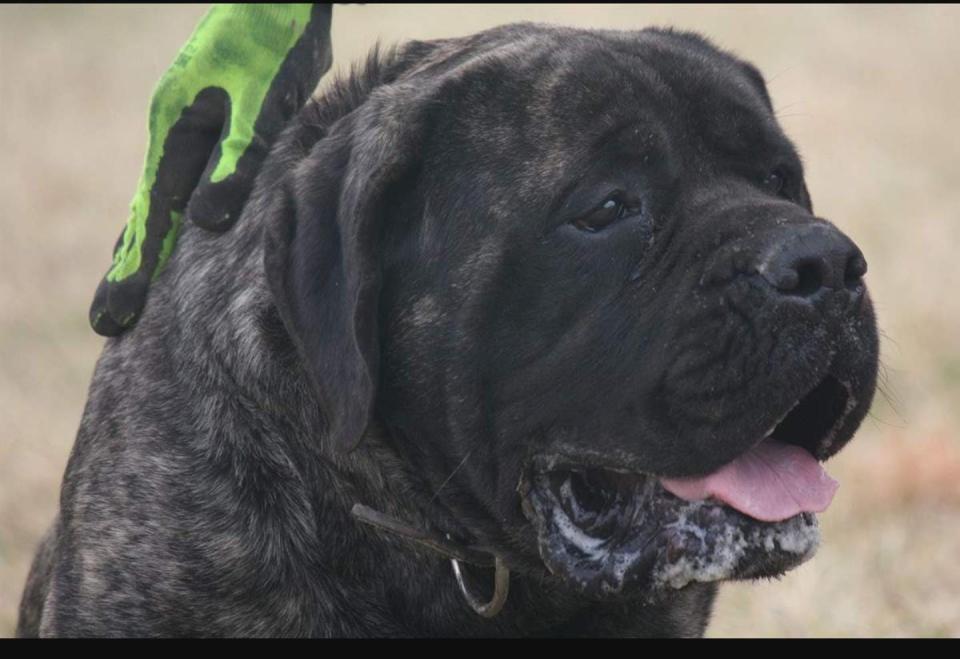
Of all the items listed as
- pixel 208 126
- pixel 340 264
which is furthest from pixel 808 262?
pixel 208 126

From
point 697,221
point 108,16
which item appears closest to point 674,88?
point 697,221

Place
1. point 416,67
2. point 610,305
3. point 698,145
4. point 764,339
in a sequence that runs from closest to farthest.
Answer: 1. point 764,339
2. point 610,305
3. point 698,145
4. point 416,67

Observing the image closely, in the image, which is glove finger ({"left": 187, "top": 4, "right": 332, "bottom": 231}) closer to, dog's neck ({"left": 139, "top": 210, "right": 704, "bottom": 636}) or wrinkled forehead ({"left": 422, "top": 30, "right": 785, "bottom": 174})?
dog's neck ({"left": 139, "top": 210, "right": 704, "bottom": 636})

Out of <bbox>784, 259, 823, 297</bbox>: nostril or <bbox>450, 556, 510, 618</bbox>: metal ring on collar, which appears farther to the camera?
<bbox>450, 556, 510, 618</bbox>: metal ring on collar

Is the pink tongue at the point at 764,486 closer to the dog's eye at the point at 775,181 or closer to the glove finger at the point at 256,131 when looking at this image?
the dog's eye at the point at 775,181

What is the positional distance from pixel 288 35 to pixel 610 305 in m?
1.34

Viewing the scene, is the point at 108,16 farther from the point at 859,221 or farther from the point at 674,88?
the point at 674,88

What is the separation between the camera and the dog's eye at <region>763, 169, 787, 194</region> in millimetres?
3389

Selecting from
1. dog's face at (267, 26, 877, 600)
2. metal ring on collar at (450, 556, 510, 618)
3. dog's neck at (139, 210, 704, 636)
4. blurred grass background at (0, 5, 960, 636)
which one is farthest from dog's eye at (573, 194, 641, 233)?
blurred grass background at (0, 5, 960, 636)

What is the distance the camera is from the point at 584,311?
10.0 ft

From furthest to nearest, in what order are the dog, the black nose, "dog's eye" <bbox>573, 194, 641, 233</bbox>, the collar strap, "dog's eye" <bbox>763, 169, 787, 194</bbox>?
"dog's eye" <bbox>763, 169, 787, 194</bbox>, the collar strap, "dog's eye" <bbox>573, 194, 641, 233</bbox>, the dog, the black nose

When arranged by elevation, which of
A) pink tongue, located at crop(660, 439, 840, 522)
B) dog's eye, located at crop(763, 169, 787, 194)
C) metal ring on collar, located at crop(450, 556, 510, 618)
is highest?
dog's eye, located at crop(763, 169, 787, 194)

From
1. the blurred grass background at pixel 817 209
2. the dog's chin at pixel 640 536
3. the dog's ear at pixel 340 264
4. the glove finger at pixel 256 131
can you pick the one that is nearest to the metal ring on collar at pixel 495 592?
the dog's chin at pixel 640 536

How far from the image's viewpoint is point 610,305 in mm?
3037
